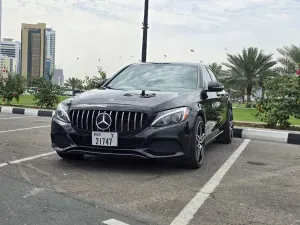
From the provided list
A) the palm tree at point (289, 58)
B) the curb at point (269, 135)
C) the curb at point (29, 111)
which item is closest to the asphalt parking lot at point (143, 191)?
the curb at point (269, 135)

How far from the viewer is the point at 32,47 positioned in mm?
46594

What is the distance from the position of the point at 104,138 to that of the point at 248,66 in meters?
31.1

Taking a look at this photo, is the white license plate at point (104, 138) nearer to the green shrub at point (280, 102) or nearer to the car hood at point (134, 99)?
the car hood at point (134, 99)

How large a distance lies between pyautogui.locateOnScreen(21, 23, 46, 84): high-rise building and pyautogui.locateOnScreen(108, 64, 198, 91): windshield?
130 feet

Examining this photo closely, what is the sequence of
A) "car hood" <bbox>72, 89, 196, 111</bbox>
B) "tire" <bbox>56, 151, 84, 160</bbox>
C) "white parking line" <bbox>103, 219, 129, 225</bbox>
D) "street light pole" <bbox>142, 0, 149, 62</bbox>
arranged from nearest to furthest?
"white parking line" <bbox>103, 219, 129, 225</bbox>, "car hood" <bbox>72, 89, 196, 111</bbox>, "tire" <bbox>56, 151, 84, 160</bbox>, "street light pole" <bbox>142, 0, 149, 62</bbox>

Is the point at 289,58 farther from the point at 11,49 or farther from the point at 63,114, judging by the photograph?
the point at 11,49

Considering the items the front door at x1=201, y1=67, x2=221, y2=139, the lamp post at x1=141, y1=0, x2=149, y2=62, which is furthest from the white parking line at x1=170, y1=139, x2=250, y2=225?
the lamp post at x1=141, y1=0, x2=149, y2=62

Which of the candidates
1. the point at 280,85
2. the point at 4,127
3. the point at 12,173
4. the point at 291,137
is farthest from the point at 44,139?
the point at 280,85

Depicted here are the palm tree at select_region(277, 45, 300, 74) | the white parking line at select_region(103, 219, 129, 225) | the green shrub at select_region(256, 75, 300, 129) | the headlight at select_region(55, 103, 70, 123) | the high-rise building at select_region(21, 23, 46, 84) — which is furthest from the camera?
the high-rise building at select_region(21, 23, 46, 84)

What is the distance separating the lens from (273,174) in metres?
4.87

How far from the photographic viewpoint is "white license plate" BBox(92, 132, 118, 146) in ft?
14.6

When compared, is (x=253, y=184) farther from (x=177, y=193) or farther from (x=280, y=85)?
(x=280, y=85)

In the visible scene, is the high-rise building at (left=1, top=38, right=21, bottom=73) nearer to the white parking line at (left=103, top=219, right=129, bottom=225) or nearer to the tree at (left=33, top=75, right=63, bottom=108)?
the tree at (left=33, top=75, right=63, bottom=108)

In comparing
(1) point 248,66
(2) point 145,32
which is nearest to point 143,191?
(2) point 145,32
